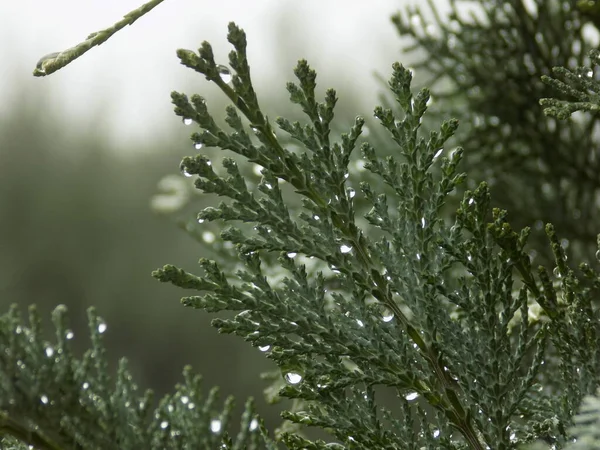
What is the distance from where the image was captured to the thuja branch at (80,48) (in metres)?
0.62

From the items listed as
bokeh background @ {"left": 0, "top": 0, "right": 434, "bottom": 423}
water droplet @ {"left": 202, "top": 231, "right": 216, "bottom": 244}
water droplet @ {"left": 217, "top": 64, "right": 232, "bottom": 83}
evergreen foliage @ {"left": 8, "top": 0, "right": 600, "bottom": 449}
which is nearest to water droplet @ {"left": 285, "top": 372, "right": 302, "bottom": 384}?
evergreen foliage @ {"left": 8, "top": 0, "right": 600, "bottom": 449}

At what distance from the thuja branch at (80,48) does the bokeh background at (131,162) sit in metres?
2.58

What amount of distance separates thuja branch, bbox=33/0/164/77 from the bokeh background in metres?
2.58

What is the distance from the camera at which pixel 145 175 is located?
459cm

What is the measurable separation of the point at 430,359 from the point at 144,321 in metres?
3.37

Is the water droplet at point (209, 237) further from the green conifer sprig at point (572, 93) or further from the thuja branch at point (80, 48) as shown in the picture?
the green conifer sprig at point (572, 93)

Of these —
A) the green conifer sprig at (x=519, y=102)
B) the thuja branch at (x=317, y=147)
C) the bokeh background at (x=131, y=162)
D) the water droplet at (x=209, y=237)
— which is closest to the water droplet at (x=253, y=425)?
the thuja branch at (x=317, y=147)

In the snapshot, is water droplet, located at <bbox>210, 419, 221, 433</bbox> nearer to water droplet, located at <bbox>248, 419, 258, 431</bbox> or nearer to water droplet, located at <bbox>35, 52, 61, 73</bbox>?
water droplet, located at <bbox>248, 419, 258, 431</bbox>

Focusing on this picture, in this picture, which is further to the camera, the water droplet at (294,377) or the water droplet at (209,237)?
the water droplet at (209,237)

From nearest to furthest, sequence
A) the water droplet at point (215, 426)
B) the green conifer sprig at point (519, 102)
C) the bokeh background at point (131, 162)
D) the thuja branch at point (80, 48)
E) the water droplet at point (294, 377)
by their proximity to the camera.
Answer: the thuja branch at point (80, 48), the water droplet at point (294, 377), the water droplet at point (215, 426), the green conifer sprig at point (519, 102), the bokeh background at point (131, 162)

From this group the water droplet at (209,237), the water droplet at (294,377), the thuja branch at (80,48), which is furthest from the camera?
the water droplet at (209,237)

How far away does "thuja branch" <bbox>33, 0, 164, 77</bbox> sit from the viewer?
615 mm

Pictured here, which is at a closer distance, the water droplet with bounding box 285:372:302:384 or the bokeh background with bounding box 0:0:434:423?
the water droplet with bounding box 285:372:302:384

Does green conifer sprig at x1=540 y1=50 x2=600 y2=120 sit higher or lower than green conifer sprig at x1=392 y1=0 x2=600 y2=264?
lower
